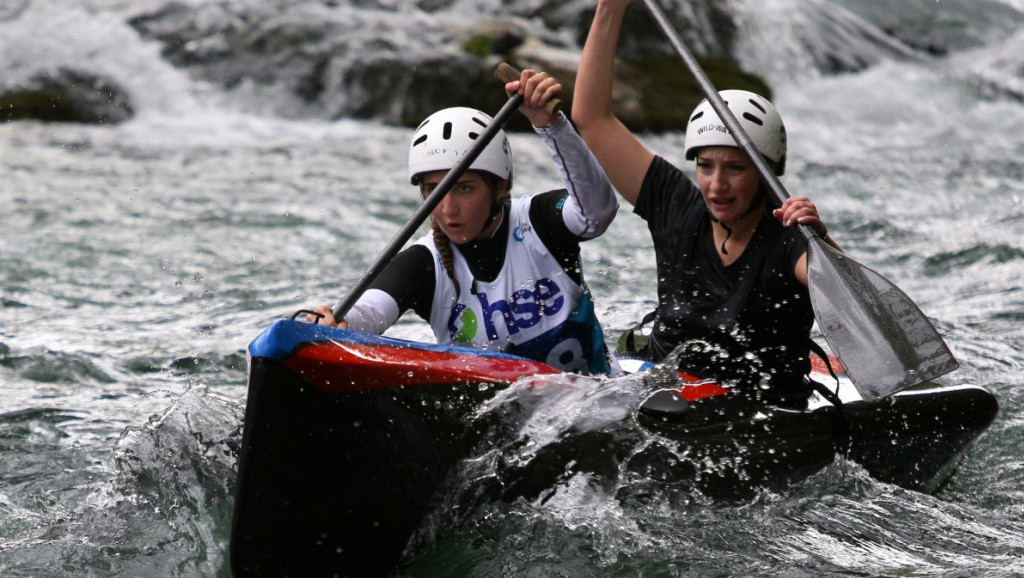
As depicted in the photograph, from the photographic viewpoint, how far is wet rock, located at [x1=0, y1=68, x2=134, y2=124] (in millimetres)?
13258

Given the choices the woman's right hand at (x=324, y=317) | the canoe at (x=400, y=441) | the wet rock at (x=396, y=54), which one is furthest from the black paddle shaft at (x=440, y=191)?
the wet rock at (x=396, y=54)

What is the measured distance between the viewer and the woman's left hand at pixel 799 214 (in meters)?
3.84

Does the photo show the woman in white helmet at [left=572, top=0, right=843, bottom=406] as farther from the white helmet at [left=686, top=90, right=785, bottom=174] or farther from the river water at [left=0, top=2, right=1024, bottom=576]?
the river water at [left=0, top=2, right=1024, bottom=576]

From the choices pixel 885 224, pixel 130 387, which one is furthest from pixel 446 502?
pixel 885 224

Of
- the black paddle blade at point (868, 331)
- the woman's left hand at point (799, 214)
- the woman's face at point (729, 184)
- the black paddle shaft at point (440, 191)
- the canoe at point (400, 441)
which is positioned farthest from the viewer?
the woman's face at point (729, 184)

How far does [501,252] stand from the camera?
4379mm

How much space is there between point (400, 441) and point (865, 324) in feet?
5.58

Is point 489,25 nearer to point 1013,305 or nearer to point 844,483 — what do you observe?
point 1013,305

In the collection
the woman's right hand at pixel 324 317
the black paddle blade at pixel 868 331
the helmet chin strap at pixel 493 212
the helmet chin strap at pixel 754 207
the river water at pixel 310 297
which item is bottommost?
the river water at pixel 310 297

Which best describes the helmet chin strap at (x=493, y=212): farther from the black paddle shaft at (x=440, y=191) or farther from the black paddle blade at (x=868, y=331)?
the black paddle blade at (x=868, y=331)

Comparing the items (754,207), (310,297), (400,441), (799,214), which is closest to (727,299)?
(754,207)

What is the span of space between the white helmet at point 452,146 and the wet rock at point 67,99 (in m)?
10.4

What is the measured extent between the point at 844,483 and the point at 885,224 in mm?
6263

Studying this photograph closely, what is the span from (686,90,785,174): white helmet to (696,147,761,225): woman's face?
5 centimetres
